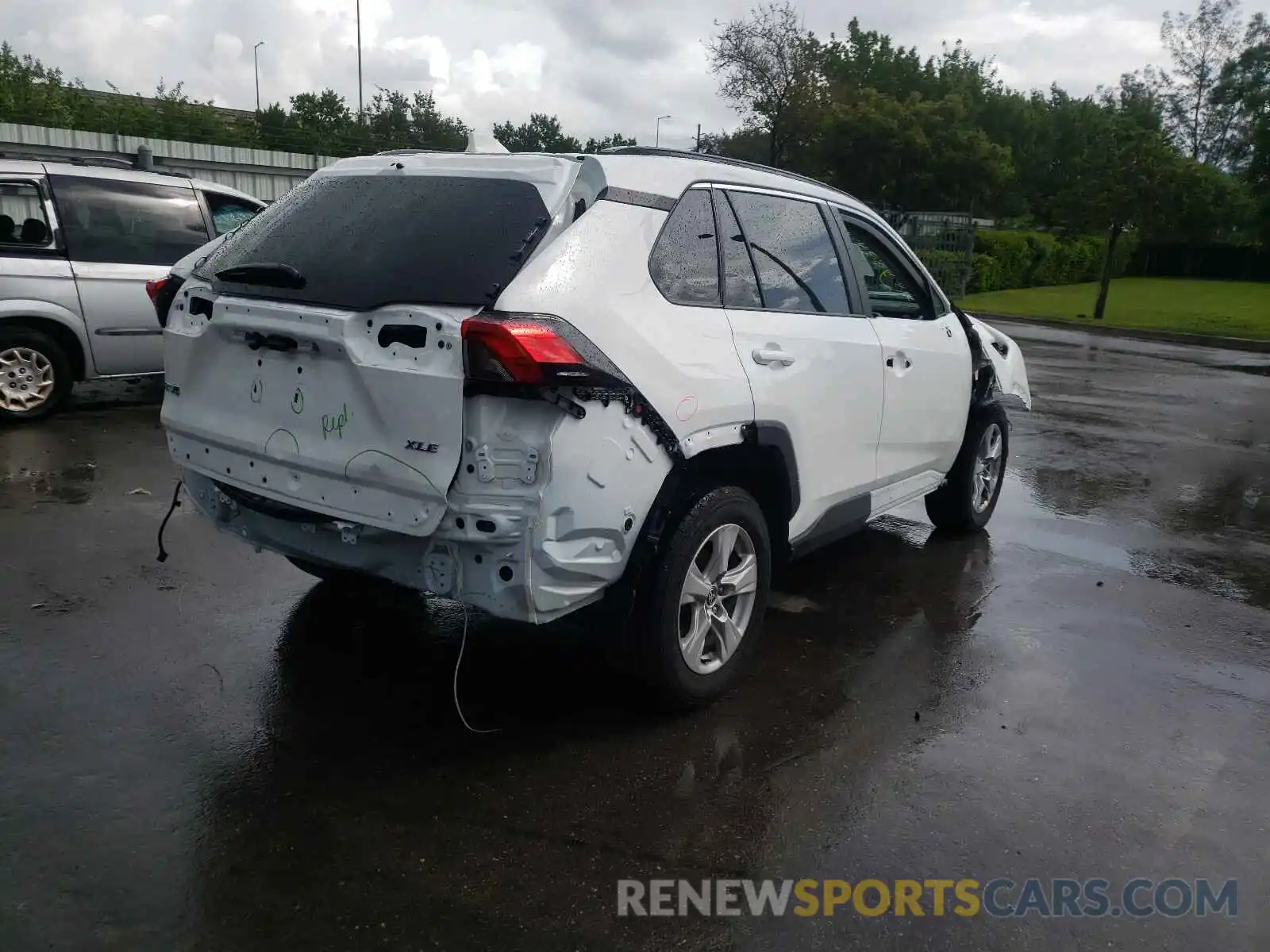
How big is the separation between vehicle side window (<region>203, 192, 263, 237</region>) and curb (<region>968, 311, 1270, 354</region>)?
18.3 metres

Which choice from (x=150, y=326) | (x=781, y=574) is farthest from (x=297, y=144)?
(x=781, y=574)

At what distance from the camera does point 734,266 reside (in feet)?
12.6

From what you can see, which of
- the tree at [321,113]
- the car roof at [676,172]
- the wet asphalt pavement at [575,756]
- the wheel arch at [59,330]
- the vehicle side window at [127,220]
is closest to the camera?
the wet asphalt pavement at [575,756]

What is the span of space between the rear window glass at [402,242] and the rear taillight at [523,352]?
0.13 m

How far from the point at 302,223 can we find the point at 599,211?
3.61 feet

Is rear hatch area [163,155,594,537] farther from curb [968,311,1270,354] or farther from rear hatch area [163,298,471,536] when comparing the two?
curb [968,311,1270,354]

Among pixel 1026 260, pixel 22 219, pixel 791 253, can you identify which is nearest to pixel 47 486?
pixel 22 219

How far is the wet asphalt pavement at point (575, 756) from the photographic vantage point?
271 centimetres

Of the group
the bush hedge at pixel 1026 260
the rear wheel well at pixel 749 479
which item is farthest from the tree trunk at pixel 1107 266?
the rear wheel well at pixel 749 479

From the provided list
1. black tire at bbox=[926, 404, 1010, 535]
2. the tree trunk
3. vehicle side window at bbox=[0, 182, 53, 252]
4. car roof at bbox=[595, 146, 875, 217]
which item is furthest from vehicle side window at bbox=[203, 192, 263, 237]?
the tree trunk

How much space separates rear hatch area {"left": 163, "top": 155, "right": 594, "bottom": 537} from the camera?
3.08 meters

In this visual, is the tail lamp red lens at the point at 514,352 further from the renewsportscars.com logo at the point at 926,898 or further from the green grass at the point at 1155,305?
the green grass at the point at 1155,305

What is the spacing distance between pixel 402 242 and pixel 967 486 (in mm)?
3847

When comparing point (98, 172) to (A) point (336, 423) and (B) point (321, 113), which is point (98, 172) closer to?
(A) point (336, 423)
